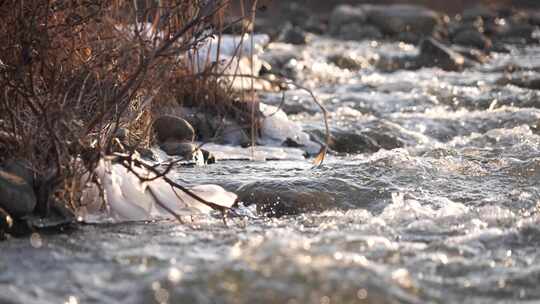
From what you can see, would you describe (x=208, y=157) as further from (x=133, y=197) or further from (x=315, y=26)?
(x=315, y=26)

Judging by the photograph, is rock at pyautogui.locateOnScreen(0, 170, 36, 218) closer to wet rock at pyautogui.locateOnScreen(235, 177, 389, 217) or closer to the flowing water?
the flowing water

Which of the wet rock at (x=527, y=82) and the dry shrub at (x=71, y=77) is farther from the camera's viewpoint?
the wet rock at (x=527, y=82)

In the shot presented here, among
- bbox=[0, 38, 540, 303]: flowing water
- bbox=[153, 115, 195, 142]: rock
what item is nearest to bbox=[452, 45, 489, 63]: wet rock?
bbox=[0, 38, 540, 303]: flowing water

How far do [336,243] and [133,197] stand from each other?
2.79ft

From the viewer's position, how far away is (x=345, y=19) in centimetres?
1605

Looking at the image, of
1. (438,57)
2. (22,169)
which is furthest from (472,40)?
(22,169)

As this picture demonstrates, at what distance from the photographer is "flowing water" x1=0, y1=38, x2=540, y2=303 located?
81.3 inches

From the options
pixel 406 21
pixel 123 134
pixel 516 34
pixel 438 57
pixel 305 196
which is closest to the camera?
pixel 305 196

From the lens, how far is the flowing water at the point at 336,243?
2064 millimetres

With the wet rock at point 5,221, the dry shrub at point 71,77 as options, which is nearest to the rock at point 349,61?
the dry shrub at point 71,77

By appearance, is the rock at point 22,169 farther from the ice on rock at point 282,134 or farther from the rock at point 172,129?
the ice on rock at point 282,134

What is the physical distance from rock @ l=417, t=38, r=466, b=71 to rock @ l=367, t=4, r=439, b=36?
390 centimetres

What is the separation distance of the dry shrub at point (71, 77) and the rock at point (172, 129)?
85cm

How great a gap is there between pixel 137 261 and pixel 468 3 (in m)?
20.7
